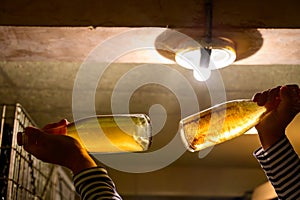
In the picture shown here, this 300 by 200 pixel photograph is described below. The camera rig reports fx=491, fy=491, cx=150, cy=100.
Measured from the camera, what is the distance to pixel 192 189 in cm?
295

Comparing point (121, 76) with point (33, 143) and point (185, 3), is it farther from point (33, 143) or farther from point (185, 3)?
point (33, 143)

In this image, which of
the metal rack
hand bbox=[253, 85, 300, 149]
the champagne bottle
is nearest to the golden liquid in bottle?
the champagne bottle

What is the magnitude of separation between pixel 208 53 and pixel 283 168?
1.04ft

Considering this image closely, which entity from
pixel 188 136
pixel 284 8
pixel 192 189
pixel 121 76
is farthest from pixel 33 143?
pixel 192 189

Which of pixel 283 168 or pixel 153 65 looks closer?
pixel 283 168

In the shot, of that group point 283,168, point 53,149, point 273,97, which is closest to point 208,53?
point 273,97

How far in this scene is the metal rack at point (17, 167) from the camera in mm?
1473

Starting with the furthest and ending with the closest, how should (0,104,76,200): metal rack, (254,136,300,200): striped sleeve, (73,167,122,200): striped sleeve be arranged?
1. (0,104,76,200): metal rack
2. (254,136,300,200): striped sleeve
3. (73,167,122,200): striped sleeve

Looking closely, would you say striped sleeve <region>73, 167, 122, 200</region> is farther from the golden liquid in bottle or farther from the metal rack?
the metal rack

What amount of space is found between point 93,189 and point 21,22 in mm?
470

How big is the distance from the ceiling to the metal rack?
177mm

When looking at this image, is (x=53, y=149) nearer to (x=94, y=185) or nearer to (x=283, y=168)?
(x=94, y=185)

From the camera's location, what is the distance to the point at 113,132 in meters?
0.92

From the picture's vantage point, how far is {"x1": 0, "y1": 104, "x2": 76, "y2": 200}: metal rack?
1473 millimetres
